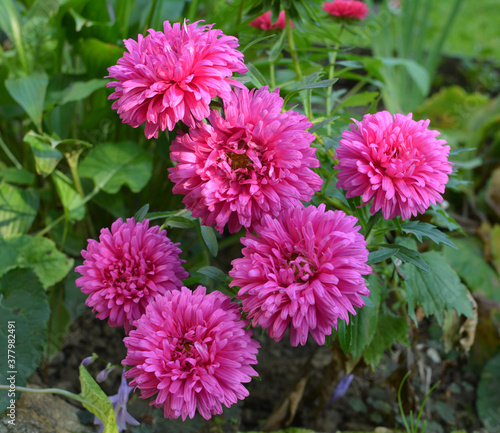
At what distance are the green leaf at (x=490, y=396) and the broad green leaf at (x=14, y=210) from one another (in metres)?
1.30

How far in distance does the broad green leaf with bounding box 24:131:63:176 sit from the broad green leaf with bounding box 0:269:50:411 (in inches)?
9.1

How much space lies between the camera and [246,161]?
0.64 meters

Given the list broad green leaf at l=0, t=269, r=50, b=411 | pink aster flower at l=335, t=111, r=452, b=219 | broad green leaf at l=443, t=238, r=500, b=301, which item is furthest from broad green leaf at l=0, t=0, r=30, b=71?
broad green leaf at l=443, t=238, r=500, b=301

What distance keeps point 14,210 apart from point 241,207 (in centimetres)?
86

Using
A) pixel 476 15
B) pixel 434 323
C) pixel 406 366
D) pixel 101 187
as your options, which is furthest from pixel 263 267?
pixel 476 15

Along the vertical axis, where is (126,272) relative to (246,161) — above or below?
below

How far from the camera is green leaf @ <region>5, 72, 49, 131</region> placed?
118 centimetres

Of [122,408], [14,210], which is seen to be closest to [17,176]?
[14,210]

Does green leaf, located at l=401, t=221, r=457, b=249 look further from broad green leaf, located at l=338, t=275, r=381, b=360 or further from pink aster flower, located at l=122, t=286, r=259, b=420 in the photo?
pink aster flower, located at l=122, t=286, r=259, b=420

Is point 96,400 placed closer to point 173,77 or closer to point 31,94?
point 173,77

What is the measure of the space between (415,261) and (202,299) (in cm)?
30

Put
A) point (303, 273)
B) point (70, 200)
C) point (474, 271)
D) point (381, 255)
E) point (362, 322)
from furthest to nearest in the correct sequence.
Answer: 1. point (474, 271)
2. point (70, 200)
3. point (362, 322)
4. point (381, 255)
5. point (303, 273)

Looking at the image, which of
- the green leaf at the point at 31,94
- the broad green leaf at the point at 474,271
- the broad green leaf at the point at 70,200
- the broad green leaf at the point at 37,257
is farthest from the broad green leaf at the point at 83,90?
the broad green leaf at the point at 474,271

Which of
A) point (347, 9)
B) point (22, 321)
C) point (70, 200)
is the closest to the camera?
point (22, 321)
